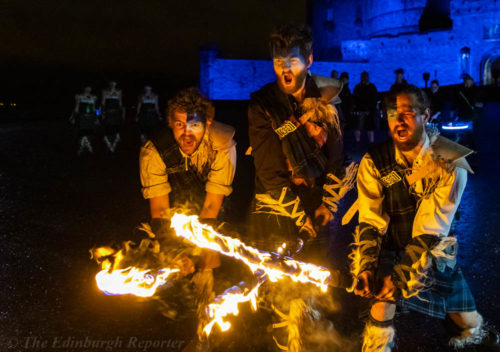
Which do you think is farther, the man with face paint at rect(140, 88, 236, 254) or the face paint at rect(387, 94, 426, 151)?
the man with face paint at rect(140, 88, 236, 254)

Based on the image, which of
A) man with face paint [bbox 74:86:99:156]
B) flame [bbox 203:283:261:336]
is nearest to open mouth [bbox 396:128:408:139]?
flame [bbox 203:283:261:336]

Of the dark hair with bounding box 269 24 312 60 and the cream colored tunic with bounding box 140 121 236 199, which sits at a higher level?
the dark hair with bounding box 269 24 312 60

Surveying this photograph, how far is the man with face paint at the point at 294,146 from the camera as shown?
3135mm

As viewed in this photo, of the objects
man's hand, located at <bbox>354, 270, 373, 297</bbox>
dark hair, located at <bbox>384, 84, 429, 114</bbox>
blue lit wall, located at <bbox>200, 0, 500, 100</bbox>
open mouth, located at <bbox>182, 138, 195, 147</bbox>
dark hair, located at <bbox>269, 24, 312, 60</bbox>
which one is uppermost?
blue lit wall, located at <bbox>200, 0, 500, 100</bbox>

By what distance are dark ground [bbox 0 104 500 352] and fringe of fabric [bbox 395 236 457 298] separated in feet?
2.05

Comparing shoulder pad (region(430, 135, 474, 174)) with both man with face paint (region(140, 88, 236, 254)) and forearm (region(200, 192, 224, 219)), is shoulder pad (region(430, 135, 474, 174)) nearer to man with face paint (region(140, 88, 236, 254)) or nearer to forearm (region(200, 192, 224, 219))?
man with face paint (region(140, 88, 236, 254))

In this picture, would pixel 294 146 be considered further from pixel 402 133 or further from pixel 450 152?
pixel 450 152

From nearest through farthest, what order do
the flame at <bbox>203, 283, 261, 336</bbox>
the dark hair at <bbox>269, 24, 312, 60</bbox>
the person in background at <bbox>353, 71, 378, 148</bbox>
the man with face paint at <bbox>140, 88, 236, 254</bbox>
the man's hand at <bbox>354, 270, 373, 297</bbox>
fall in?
the flame at <bbox>203, 283, 261, 336</bbox> < the man's hand at <bbox>354, 270, 373, 297</bbox> < the dark hair at <bbox>269, 24, 312, 60</bbox> < the man with face paint at <bbox>140, 88, 236, 254</bbox> < the person in background at <bbox>353, 71, 378, 148</bbox>

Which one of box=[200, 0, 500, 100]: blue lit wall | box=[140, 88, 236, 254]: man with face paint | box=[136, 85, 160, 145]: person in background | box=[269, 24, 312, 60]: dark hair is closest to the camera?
box=[269, 24, 312, 60]: dark hair

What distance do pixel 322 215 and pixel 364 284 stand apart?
61 cm

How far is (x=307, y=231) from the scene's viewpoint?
10.3 ft

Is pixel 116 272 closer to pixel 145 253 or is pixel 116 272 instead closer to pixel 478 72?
pixel 145 253

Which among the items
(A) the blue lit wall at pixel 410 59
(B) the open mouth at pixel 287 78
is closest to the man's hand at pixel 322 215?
(B) the open mouth at pixel 287 78

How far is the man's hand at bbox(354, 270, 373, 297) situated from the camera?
2.73 metres
